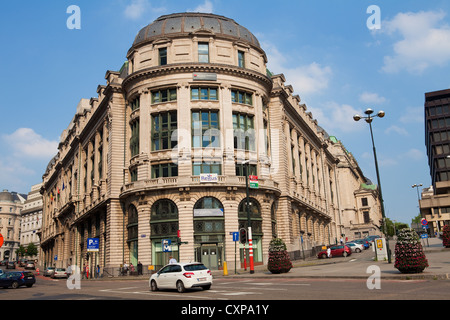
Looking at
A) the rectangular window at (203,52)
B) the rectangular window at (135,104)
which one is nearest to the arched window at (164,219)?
the rectangular window at (135,104)

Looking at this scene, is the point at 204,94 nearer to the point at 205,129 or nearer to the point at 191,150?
the point at 205,129

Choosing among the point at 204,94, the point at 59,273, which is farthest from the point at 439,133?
the point at 59,273

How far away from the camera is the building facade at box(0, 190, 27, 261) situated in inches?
7195

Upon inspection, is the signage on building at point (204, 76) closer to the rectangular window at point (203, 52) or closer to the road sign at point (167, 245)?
the rectangular window at point (203, 52)

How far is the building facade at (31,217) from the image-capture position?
16438 cm

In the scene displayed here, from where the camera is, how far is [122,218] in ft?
158

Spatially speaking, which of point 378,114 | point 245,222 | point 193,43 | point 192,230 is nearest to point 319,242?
point 245,222

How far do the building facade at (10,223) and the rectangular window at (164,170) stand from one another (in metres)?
161

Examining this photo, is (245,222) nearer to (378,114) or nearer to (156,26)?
(378,114)

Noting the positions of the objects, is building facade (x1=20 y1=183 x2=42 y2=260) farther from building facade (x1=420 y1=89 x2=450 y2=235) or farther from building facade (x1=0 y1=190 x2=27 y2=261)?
building facade (x1=420 y1=89 x2=450 y2=235)

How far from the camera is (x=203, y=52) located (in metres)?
48.4

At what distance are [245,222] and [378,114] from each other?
65.8ft

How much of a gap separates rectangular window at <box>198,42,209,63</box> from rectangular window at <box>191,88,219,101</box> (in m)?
3.40
